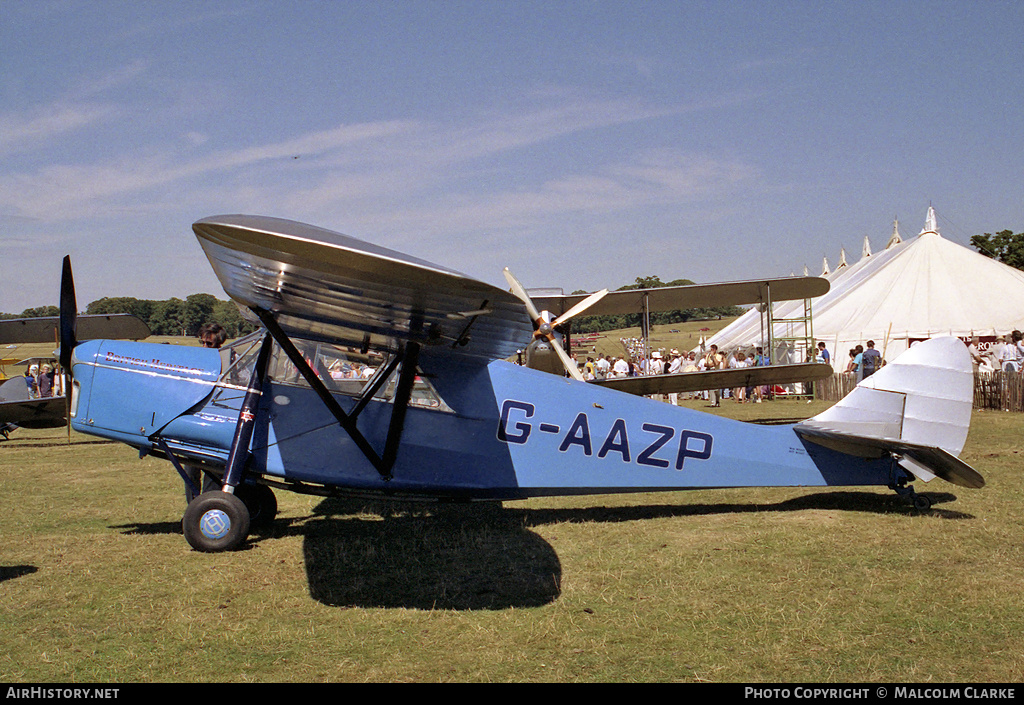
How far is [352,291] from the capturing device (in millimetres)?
5004

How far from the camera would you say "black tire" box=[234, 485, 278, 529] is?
723cm

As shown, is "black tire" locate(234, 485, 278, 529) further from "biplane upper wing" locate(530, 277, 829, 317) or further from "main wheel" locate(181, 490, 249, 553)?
"biplane upper wing" locate(530, 277, 829, 317)

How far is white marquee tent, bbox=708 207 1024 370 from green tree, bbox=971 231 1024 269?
39.8 metres

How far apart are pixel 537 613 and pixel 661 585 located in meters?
1.02

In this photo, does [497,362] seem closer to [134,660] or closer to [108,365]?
[108,365]

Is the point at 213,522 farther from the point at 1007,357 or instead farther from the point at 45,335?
the point at 1007,357

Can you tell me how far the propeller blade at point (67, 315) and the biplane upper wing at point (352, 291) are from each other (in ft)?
4.64

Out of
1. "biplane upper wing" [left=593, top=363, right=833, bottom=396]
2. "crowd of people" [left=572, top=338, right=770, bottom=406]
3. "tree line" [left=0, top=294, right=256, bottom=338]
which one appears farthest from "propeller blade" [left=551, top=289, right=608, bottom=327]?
"tree line" [left=0, top=294, right=256, bottom=338]

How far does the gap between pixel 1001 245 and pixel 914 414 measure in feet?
236

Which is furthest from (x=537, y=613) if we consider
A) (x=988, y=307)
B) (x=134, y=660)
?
(x=988, y=307)

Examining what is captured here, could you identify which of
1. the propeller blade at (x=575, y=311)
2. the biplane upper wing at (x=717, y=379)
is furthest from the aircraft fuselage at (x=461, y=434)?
the biplane upper wing at (x=717, y=379)

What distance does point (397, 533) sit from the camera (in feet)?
23.0

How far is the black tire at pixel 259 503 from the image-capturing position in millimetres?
7230

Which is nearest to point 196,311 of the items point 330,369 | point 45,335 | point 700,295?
point 45,335
